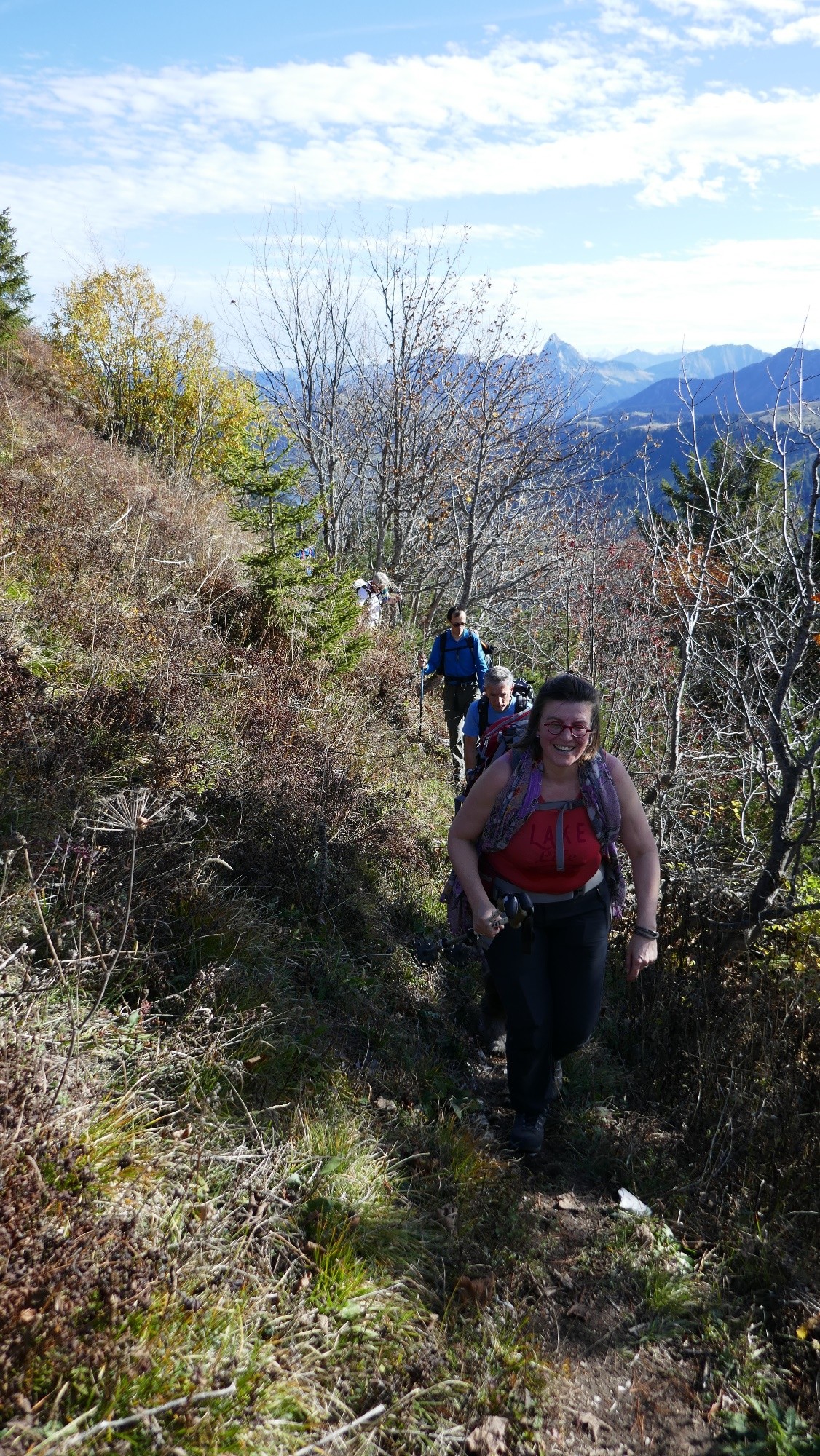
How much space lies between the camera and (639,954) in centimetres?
325

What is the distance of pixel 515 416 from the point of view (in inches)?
452

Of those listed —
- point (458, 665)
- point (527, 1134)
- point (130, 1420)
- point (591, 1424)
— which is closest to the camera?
point (130, 1420)

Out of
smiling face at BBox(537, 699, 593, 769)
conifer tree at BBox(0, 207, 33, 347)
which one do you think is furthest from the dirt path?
conifer tree at BBox(0, 207, 33, 347)

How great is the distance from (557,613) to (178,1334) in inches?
505

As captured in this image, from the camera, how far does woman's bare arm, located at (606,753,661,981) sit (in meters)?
3.25

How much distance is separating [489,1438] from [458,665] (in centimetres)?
686

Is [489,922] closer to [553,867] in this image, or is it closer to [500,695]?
[553,867]

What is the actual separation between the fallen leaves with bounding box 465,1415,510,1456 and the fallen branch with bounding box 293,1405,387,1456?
0.85ft

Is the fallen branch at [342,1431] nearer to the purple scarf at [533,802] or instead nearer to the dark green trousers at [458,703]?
the purple scarf at [533,802]

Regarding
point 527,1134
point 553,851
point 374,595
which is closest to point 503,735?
point 553,851

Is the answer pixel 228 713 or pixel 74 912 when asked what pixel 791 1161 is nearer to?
pixel 74 912

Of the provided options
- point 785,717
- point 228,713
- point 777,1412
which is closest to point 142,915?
point 228,713

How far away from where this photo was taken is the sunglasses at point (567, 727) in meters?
3.11

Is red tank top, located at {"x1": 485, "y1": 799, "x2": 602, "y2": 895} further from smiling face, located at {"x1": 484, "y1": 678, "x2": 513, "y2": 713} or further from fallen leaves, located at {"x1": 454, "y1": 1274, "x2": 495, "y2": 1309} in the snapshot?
smiling face, located at {"x1": 484, "y1": 678, "x2": 513, "y2": 713}
